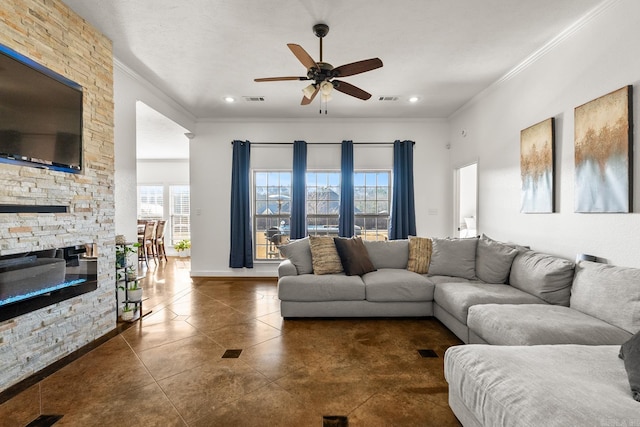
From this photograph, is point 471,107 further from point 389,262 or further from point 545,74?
point 389,262

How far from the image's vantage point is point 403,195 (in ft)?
17.9

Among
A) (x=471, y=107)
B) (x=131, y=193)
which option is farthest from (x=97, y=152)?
(x=471, y=107)

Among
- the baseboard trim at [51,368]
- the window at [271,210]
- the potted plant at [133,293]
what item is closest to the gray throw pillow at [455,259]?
the window at [271,210]

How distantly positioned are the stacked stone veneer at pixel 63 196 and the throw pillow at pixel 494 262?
155 inches

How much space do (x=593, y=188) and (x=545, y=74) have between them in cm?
140

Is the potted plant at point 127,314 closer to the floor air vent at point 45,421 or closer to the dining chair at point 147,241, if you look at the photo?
the floor air vent at point 45,421

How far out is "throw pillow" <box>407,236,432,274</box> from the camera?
3.79 m

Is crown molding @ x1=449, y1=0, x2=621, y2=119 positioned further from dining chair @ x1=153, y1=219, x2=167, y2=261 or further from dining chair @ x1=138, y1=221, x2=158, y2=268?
dining chair @ x1=153, y1=219, x2=167, y2=261

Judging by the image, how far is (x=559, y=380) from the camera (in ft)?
4.36

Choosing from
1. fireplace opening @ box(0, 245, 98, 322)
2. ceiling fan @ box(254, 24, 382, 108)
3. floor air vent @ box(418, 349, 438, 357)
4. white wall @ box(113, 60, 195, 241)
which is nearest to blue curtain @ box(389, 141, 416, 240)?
ceiling fan @ box(254, 24, 382, 108)

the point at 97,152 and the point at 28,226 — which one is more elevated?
the point at 97,152

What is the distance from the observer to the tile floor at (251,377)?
1.85 metres

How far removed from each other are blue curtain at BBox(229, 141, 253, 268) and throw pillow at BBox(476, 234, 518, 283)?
3728 millimetres

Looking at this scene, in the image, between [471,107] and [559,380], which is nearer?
[559,380]
